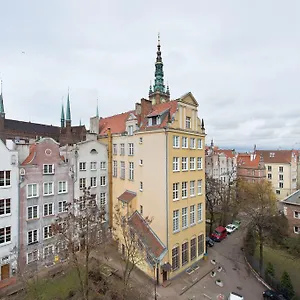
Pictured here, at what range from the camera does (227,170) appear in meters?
58.3

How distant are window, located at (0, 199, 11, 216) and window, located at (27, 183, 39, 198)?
7.01ft

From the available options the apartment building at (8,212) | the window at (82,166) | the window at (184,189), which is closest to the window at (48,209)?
the apartment building at (8,212)

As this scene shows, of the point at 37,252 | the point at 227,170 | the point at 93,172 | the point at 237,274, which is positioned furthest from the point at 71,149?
the point at 227,170

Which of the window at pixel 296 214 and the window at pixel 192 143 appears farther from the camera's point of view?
the window at pixel 296 214

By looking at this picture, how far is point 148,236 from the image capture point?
78.0ft

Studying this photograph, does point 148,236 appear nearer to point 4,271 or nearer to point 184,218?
point 184,218

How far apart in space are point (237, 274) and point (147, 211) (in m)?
13.0

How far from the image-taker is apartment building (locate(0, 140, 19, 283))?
71.3 feet

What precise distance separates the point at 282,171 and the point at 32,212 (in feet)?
218

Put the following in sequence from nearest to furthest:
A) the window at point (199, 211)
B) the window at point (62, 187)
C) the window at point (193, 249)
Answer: the window at point (193, 249), the window at point (62, 187), the window at point (199, 211)

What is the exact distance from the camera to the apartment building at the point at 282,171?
201ft

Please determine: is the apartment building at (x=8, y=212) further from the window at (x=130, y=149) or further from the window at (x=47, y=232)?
the window at (x=130, y=149)

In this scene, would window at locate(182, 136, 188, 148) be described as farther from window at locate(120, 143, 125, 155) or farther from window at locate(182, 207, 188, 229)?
window at locate(120, 143, 125, 155)

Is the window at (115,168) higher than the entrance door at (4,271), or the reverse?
the window at (115,168)
